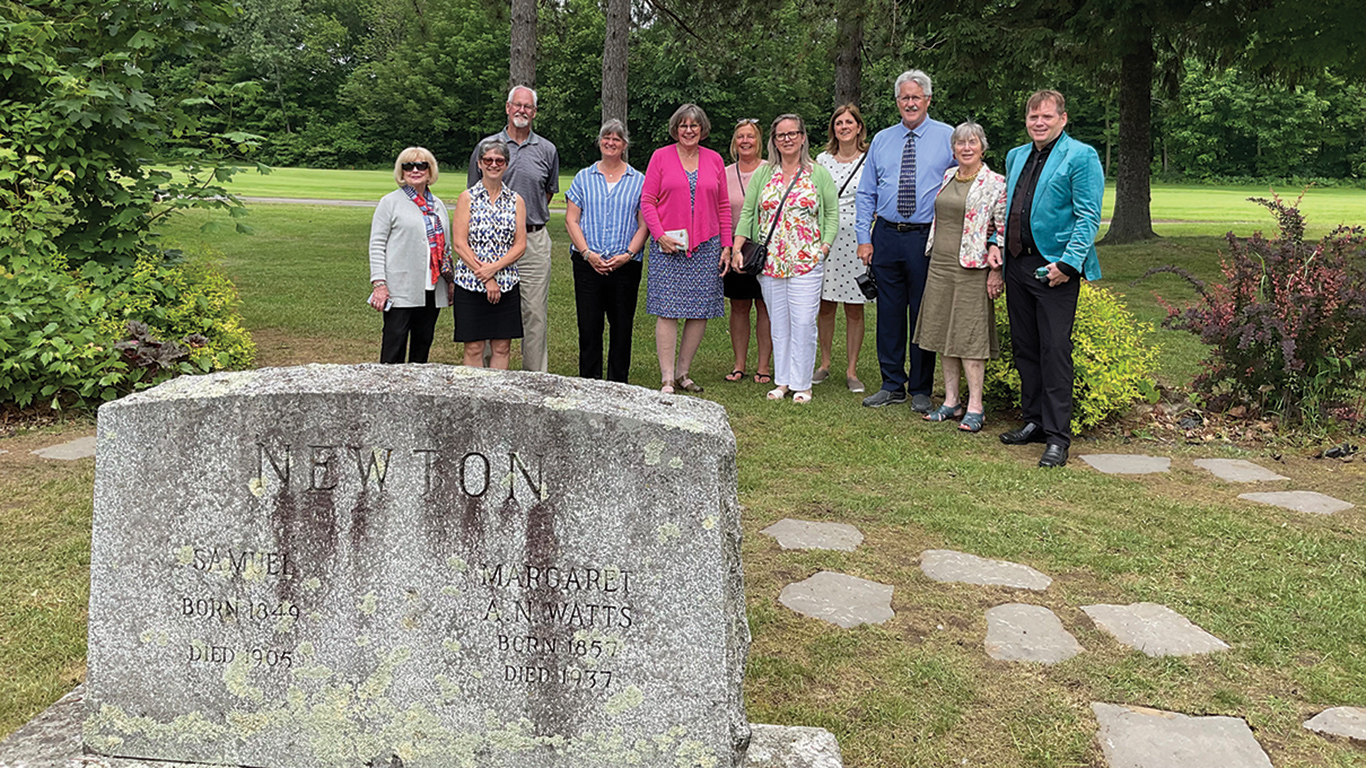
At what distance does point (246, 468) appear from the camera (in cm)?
234

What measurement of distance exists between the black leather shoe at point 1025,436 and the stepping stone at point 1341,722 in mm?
3079

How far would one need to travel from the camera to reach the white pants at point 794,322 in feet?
22.8

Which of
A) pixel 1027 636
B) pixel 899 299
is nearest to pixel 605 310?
pixel 899 299

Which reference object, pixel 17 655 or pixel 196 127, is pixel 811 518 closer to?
pixel 17 655

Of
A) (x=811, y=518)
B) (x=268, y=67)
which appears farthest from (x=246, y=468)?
(x=268, y=67)

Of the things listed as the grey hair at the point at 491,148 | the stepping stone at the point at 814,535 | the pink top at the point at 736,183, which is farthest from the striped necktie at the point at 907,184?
the stepping stone at the point at 814,535

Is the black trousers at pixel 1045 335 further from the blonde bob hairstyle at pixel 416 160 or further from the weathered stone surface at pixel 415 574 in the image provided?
the weathered stone surface at pixel 415 574

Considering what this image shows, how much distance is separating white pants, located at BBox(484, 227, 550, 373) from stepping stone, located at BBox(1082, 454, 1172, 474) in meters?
3.41

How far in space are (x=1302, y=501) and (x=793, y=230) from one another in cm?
334

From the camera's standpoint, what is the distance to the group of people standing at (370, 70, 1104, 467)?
19.1 feet

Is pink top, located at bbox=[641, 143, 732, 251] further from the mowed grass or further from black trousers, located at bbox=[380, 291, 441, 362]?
black trousers, located at bbox=[380, 291, 441, 362]

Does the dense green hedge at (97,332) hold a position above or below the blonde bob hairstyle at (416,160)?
below

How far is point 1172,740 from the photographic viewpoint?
2941 mm

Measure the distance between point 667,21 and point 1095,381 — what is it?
489 inches
